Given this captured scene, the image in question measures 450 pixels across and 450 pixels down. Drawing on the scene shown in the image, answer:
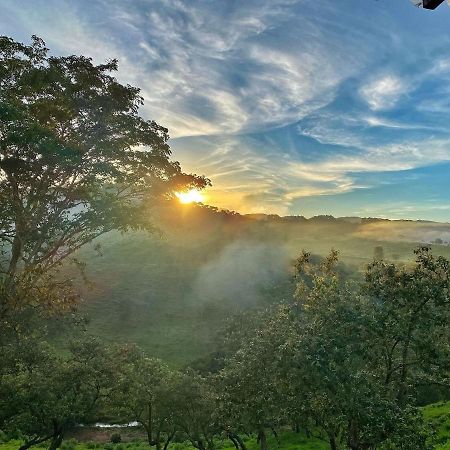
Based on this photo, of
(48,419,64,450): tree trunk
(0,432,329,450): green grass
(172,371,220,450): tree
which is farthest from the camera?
(0,432,329,450): green grass

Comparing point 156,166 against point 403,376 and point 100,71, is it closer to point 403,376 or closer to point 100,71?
point 100,71

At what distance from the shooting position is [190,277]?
445ft

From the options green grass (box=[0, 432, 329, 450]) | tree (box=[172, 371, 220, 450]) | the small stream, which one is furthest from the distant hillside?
tree (box=[172, 371, 220, 450])

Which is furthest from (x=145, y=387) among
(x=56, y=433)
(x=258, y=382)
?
(x=258, y=382)

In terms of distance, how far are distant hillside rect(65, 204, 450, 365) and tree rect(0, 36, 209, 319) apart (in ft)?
227

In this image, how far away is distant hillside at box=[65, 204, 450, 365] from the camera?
344ft

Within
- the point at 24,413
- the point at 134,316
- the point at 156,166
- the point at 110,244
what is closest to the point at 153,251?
the point at 110,244

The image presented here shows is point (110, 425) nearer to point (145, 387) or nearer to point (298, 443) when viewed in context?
point (298, 443)

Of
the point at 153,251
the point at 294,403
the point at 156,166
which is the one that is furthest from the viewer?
the point at 153,251

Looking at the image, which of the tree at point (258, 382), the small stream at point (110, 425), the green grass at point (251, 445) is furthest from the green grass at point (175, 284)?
the tree at point (258, 382)

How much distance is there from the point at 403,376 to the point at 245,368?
8646 mm

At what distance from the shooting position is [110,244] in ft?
515

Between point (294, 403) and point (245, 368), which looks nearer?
point (294, 403)

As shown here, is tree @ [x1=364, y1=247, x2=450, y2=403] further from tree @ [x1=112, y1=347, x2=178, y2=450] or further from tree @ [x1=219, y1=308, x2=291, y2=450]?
tree @ [x1=112, y1=347, x2=178, y2=450]
